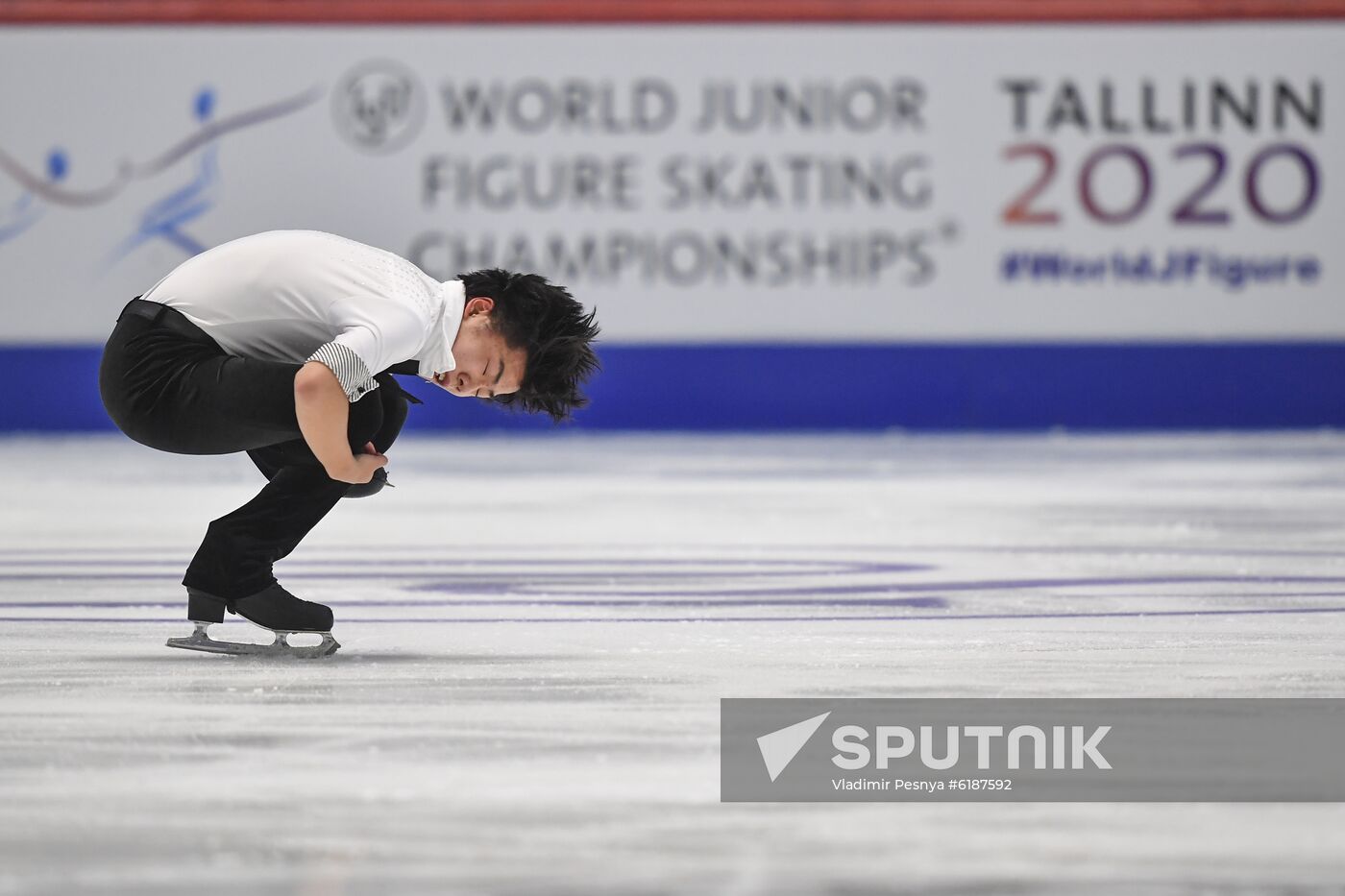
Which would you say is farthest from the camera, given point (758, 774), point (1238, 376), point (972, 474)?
point (1238, 376)

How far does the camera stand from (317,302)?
2674 millimetres

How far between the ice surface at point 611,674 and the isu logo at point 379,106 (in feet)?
15.3

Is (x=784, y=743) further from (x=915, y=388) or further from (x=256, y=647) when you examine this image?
(x=915, y=388)

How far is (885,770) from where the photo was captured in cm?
196

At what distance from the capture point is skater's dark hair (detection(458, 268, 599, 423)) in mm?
2637

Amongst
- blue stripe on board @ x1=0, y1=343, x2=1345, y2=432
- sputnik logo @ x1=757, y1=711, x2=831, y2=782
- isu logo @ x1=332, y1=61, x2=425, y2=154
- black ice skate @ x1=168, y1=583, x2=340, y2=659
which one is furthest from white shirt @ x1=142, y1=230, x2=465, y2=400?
isu logo @ x1=332, y1=61, x2=425, y2=154

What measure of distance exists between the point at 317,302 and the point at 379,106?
7.95 metres

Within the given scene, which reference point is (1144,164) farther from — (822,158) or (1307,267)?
(822,158)

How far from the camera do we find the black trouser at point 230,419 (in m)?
2.66

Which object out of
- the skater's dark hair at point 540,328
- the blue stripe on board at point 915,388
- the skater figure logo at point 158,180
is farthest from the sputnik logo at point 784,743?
the skater figure logo at point 158,180

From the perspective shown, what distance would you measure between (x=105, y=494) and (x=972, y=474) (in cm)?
281

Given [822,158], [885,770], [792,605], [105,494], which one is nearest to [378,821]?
[885,770]

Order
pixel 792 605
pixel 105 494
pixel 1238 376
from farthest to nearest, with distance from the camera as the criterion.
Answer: pixel 1238 376 → pixel 105 494 → pixel 792 605

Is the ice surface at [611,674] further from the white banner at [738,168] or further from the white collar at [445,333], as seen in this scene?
the white banner at [738,168]
